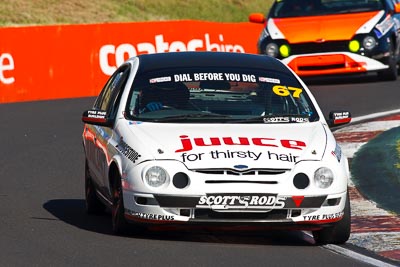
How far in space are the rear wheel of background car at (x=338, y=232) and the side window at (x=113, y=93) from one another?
197 cm

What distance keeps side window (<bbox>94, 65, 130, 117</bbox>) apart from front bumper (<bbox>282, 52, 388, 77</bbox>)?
440 inches

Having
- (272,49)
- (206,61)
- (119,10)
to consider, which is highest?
(206,61)

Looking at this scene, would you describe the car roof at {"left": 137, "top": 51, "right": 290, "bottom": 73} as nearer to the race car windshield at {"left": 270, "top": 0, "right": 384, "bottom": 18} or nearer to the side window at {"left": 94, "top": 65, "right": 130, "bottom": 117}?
the side window at {"left": 94, "top": 65, "right": 130, "bottom": 117}

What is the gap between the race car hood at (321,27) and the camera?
22578 mm

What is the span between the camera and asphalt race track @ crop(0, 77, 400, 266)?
8.75m

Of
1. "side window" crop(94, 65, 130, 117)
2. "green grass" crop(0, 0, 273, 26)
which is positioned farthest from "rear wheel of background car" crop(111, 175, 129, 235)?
"green grass" crop(0, 0, 273, 26)

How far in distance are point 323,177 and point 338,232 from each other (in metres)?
0.41

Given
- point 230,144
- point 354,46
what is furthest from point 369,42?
point 230,144

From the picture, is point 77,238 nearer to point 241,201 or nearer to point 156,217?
point 156,217

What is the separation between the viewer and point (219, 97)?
10500mm

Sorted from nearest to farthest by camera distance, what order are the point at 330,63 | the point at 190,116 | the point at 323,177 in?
the point at 323,177 < the point at 190,116 < the point at 330,63

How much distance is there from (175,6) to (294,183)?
3522 centimetres

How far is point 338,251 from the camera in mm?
9266

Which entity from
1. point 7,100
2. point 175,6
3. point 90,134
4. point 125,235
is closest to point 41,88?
point 7,100
